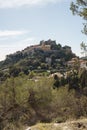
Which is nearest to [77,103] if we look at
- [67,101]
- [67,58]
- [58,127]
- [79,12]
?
[67,101]

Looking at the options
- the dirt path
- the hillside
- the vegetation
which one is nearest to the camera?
the dirt path

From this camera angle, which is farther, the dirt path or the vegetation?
the vegetation

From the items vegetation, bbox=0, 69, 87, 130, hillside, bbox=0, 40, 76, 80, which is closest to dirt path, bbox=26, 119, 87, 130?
vegetation, bbox=0, 69, 87, 130

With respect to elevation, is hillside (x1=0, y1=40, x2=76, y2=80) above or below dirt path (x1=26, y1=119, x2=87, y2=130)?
above

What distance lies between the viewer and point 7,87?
1007 inches

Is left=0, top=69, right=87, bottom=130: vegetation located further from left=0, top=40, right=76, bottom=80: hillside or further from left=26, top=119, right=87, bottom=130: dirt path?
left=0, top=40, right=76, bottom=80: hillside

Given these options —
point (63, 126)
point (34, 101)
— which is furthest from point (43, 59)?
point (63, 126)

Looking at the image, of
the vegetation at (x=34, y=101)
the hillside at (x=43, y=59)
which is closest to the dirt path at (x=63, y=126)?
the vegetation at (x=34, y=101)

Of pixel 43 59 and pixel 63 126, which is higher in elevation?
pixel 43 59

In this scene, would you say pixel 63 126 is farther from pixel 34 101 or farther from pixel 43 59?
pixel 43 59

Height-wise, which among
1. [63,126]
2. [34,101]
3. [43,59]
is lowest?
[34,101]

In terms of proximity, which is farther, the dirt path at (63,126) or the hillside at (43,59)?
the hillside at (43,59)

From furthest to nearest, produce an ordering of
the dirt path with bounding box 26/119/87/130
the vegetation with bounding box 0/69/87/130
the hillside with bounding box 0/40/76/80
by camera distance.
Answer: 1. the hillside with bounding box 0/40/76/80
2. the vegetation with bounding box 0/69/87/130
3. the dirt path with bounding box 26/119/87/130

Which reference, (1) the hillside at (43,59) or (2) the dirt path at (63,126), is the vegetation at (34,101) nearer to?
(2) the dirt path at (63,126)
